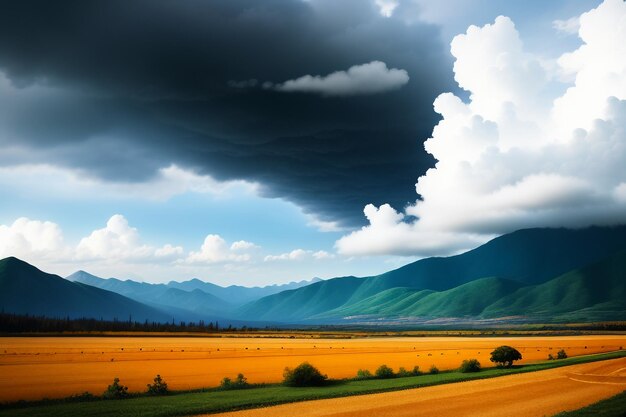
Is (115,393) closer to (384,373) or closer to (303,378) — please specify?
(303,378)

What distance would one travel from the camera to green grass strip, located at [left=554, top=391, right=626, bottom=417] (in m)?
28.8

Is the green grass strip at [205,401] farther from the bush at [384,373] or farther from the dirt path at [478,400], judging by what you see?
the bush at [384,373]

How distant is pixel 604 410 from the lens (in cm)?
A: 3003

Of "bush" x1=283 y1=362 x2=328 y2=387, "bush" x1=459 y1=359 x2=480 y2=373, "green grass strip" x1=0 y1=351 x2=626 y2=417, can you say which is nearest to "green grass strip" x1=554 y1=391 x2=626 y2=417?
"green grass strip" x1=0 y1=351 x2=626 y2=417

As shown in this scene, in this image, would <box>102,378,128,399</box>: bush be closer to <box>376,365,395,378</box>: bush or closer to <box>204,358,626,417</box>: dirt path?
<box>204,358,626,417</box>: dirt path

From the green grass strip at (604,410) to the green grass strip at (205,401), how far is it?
61.1 ft

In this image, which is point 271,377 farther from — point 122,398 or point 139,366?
point 139,366

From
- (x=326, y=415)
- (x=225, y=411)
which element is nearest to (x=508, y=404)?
(x=326, y=415)

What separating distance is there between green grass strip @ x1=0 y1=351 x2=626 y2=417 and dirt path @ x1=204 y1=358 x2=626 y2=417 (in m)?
2.24

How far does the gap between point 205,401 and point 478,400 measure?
22.2 meters

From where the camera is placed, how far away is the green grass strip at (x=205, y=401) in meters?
35.6

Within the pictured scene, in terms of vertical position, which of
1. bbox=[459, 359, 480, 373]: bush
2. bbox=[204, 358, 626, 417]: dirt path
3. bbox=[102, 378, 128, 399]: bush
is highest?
bbox=[102, 378, 128, 399]: bush

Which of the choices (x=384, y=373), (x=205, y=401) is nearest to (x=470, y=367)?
(x=384, y=373)

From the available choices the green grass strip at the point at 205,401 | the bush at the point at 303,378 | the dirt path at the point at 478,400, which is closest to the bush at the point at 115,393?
the green grass strip at the point at 205,401
